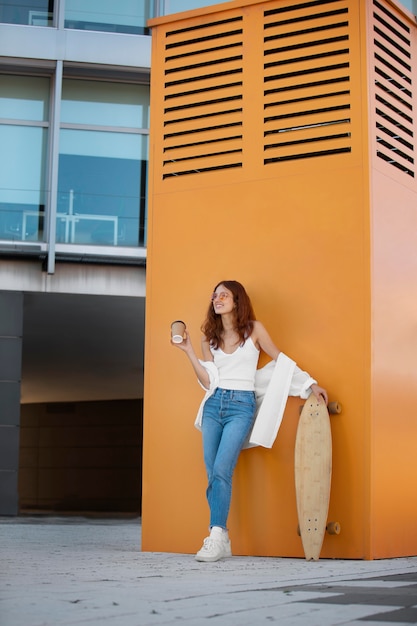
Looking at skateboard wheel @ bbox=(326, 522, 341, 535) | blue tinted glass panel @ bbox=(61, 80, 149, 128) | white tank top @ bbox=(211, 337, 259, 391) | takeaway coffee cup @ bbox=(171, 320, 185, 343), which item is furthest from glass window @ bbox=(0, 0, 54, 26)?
skateboard wheel @ bbox=(326, 522, 341, 535)

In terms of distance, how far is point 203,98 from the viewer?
6484 millimetres

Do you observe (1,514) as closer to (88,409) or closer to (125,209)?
(125,209)

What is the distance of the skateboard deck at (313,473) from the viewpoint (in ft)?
17.5

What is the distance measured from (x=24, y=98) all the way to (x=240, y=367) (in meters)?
9.76

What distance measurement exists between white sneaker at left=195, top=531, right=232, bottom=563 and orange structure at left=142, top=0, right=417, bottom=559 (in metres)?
0.47

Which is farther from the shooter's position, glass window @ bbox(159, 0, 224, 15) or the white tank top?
glass window @ bbox(159, 0, 224, 15)

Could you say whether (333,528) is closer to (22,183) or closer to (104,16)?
(22,183)

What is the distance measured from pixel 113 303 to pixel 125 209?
173cm

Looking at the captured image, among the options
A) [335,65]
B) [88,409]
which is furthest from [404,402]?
[88,409]

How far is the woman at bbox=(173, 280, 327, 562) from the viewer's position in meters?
5.48

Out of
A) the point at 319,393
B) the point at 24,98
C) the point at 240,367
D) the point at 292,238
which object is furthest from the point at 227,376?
the point at 24,98

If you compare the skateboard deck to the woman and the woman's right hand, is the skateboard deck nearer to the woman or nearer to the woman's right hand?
the woman

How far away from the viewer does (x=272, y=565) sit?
4.86 meters

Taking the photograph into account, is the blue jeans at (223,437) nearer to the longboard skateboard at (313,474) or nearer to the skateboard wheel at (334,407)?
the longboard skateboard at (313,474)
